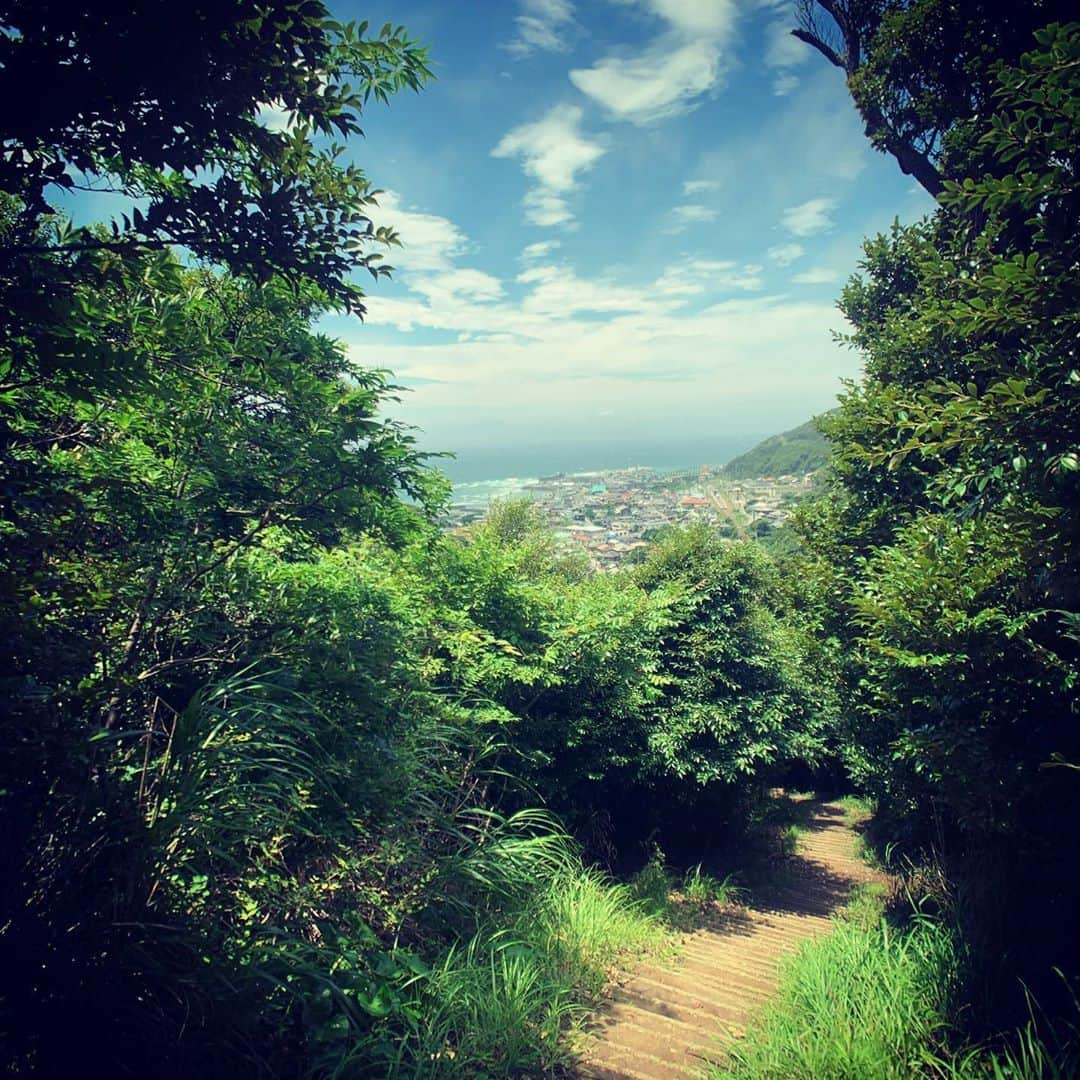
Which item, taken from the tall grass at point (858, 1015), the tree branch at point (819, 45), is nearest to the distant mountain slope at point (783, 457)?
the tree branch at point (819, 45)

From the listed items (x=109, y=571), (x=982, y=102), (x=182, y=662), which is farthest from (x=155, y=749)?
(x=982, y=102)

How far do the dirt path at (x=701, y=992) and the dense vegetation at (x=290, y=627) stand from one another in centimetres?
31

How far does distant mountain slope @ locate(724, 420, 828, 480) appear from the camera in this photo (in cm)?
10800

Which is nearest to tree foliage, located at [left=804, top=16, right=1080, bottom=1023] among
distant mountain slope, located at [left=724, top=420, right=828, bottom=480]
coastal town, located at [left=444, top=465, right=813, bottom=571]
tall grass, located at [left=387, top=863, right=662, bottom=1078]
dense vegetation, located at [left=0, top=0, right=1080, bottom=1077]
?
dense vegetation, located at [left=0, top=0, right=1080, bottom=1077]

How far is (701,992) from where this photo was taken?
13.8 ft

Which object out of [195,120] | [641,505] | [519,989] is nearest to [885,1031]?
[519,989]

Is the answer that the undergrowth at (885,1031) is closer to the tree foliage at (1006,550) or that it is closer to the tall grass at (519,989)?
the tree foliage at (1006,550)

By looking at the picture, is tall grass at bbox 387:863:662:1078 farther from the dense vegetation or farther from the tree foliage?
the tree foliage

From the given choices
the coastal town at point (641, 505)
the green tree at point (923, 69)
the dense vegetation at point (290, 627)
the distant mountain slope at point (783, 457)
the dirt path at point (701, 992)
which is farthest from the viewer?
the distant mountain slope at point (783, 457)

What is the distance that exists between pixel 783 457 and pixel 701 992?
127 m

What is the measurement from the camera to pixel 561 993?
3.58 meters

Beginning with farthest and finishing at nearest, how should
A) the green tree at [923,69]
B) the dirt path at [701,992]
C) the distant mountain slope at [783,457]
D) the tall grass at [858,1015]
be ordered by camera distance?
the distant mountain slope at [783,457]
the green tree at [923,69]
the dirt path at [701,992]
the tall grass at [858,1015]

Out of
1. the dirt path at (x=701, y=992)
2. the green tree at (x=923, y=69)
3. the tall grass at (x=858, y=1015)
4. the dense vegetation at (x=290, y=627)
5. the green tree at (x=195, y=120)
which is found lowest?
the dirt path at (x=701, y=992)

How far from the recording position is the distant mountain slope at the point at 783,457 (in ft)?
354
